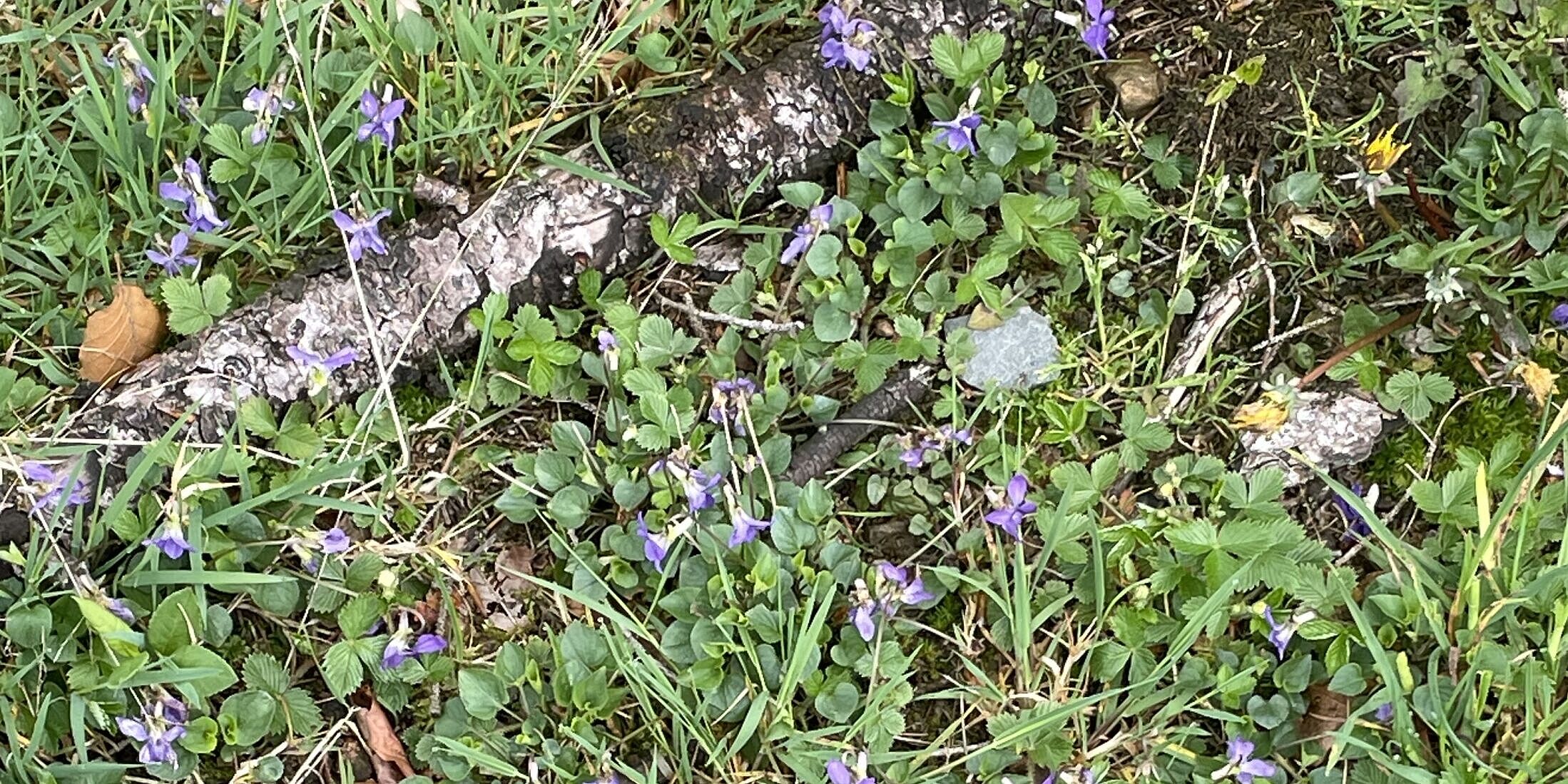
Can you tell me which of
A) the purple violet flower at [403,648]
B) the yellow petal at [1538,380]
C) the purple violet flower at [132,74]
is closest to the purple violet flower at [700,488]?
the purple violet flower at [403,648]

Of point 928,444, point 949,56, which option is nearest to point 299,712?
point 928,444

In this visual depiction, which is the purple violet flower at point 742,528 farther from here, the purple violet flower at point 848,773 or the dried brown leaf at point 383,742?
the dried brown leaf at point 383,742

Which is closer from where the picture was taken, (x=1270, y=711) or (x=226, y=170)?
(x=1270, y=711)

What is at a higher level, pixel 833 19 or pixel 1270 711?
pixel 833 19

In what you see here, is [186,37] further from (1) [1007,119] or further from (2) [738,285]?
(1) [1007,119]

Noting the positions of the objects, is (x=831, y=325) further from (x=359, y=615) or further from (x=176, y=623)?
(x=176, y=623)

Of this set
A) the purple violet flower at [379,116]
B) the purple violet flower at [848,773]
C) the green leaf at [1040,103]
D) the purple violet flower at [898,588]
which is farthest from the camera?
the green leaf at [1040,103]

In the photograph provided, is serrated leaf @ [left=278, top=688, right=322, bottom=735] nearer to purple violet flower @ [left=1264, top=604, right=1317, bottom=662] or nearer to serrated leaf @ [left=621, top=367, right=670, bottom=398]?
serrated leaf @ [left=621, top=367, right=670, bottom=398]
